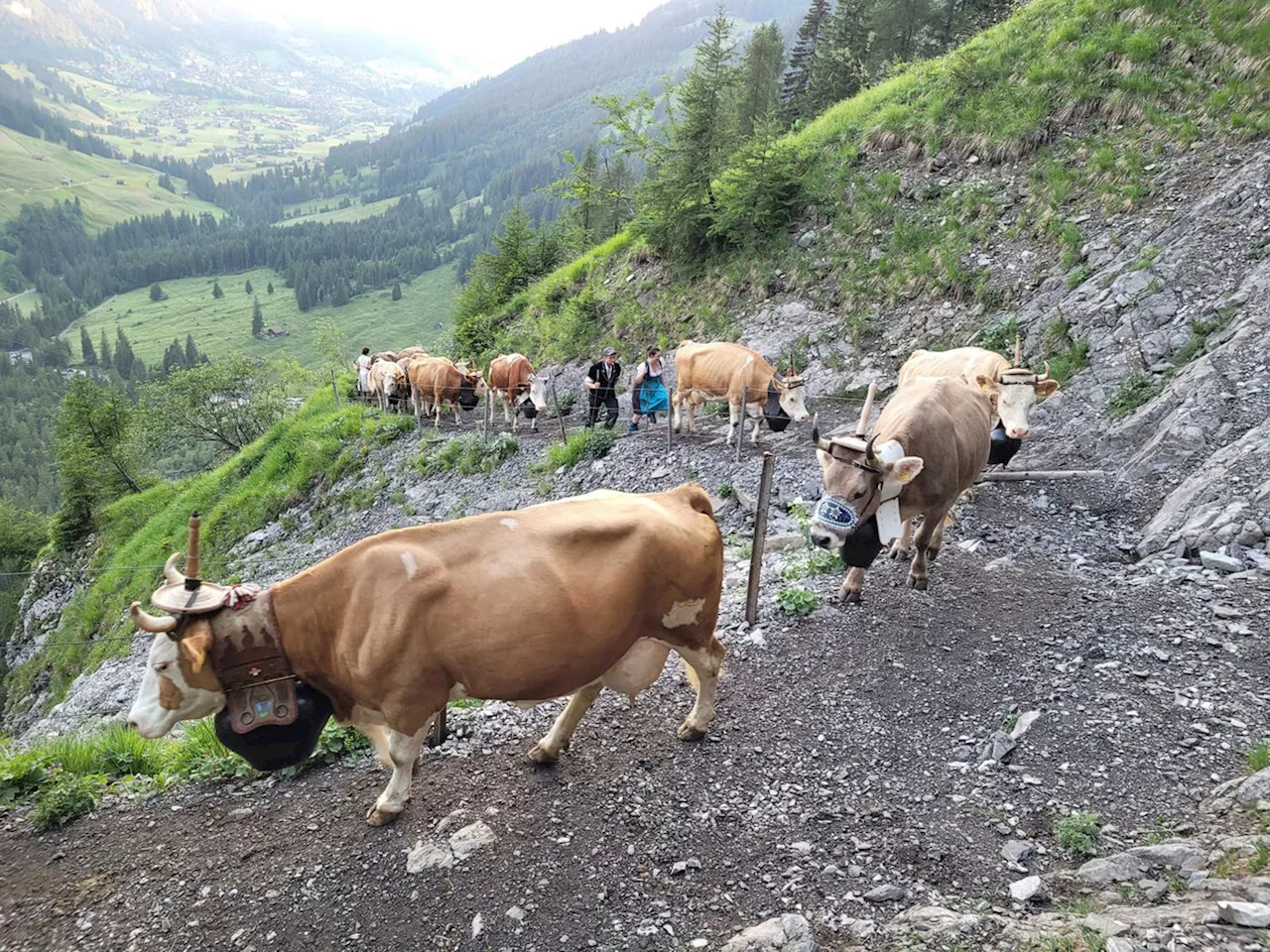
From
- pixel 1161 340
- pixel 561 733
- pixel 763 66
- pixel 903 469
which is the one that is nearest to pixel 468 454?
pixel 561 733

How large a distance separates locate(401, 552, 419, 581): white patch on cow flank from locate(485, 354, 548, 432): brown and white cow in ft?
47.8

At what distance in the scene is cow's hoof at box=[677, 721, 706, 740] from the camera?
5789mm

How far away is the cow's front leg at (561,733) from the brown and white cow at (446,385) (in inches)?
645

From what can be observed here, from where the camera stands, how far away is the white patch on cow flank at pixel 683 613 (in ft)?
17.0

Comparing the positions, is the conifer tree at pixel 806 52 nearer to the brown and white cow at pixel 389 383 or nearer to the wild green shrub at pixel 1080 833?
the brown and white cow at pixel 389 383

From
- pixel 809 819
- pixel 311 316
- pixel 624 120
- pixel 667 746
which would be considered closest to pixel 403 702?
pixel 667 746

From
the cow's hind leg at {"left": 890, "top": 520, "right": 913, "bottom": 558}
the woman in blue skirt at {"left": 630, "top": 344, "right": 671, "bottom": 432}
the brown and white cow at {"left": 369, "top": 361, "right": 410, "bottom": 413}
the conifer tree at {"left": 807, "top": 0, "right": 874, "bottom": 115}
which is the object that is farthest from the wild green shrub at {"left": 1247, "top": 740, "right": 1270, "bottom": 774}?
the conifer tree at {"left": 807, "top": 0, "right": 874, "bottom": 115}

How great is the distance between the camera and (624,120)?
26625mm

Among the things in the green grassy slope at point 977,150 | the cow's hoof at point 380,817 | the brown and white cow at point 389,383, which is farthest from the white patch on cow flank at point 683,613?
the brown and white cow at point 389,383

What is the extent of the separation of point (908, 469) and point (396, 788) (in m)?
5.13

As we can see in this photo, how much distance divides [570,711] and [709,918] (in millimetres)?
1902

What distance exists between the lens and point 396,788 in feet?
16.6

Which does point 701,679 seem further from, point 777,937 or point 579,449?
point 579,449

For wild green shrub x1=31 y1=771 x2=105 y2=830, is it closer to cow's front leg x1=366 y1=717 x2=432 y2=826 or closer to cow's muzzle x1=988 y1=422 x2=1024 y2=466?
cow's front leg x1=366 y1=717 x2=432 y2=826
